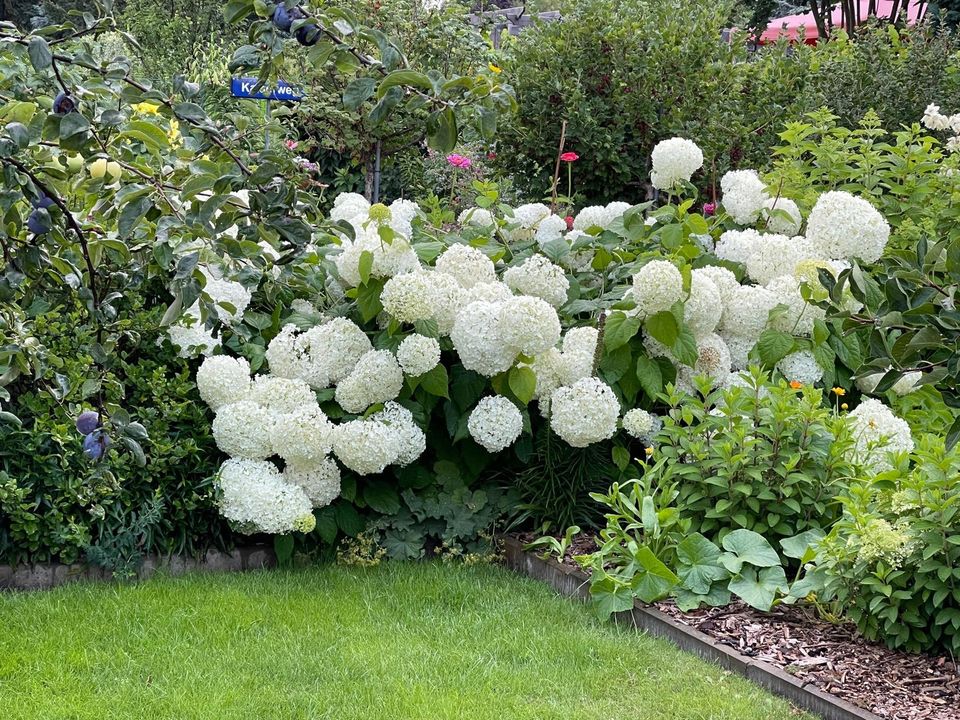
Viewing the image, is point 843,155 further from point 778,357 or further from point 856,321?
point 856,321

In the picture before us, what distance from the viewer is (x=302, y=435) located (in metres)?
3.90

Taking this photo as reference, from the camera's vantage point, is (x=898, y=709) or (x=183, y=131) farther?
(x=898, y=709)

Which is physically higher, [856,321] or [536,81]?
[536,81]

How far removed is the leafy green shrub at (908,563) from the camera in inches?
116

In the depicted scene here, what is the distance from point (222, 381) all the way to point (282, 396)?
8.9 inches

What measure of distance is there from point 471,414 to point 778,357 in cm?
125

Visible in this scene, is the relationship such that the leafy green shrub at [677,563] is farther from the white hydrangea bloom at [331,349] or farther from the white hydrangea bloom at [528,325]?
the white hydrangea bloom at [331,349]

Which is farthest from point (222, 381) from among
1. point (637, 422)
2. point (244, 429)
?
point (637, 422)

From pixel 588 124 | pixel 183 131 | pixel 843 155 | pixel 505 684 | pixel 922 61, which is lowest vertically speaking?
pixel 505 684

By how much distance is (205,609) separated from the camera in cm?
351

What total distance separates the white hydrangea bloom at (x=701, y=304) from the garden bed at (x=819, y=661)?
1.15 metres

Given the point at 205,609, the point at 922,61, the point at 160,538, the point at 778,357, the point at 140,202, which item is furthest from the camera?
the point at 922,61

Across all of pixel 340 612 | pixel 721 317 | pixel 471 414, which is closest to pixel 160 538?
pixel 340 612

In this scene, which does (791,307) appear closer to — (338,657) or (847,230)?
(847,230)
